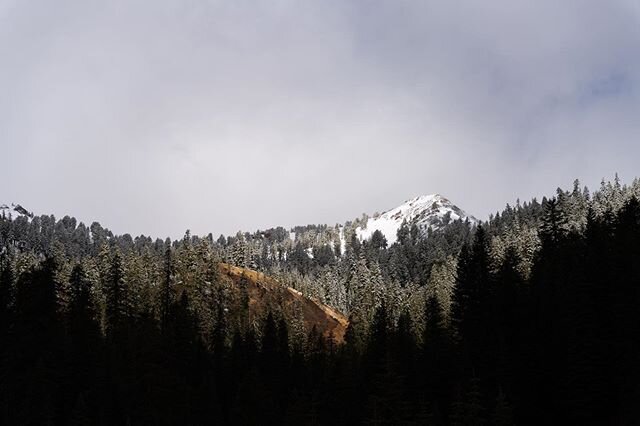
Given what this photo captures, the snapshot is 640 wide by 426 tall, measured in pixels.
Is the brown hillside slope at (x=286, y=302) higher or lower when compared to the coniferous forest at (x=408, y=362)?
higher

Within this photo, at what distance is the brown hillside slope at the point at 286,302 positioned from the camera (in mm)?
160875

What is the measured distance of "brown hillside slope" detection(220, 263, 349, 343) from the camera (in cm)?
16088

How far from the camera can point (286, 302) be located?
16675 cm

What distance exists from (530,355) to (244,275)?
134 metres

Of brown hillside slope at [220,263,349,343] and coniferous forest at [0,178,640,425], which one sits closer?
coniferous forest at [0,178,640,425]

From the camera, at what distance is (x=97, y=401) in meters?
53.8

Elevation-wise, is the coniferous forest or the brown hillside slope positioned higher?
the brown hillside slope

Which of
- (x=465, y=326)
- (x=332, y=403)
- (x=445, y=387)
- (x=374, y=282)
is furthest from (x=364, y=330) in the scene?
(x=445, y=387)

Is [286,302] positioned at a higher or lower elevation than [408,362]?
higher

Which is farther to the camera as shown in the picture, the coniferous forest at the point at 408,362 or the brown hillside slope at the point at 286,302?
the brown hillside slope at the point at 286,302

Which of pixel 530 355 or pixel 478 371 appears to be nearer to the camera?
pixel 530 355

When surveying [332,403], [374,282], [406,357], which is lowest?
[332,403]

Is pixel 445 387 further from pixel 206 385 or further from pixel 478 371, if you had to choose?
pixel 206 385

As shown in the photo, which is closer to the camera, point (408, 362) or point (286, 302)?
point (408, 362)
